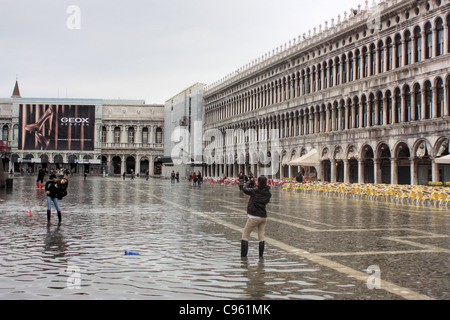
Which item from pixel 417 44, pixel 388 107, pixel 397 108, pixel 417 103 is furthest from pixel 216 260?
pixel 388 107

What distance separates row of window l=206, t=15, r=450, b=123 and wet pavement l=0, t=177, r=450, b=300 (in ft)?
82.4

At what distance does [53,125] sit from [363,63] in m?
81.4

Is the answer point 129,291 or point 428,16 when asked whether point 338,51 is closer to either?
point 428,16

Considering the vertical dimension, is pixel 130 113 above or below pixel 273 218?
above

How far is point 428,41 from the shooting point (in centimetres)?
3844

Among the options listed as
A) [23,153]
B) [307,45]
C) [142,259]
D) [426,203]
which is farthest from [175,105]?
[142,259]

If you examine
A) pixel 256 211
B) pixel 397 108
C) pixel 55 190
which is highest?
pixel 397 108

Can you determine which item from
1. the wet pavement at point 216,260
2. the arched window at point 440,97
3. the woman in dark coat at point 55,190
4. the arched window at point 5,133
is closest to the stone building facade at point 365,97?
the arched window at point 440,97

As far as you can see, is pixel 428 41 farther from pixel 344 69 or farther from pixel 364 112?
pixel 344 69

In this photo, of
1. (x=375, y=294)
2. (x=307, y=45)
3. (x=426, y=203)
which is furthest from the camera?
(x=307, y=45)

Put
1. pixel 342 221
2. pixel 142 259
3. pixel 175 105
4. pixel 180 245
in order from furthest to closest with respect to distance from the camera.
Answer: pixel 175 105 < pixel 342 221 < pixel 180 245 < pixel 142 259

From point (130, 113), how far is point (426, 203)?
10056cm

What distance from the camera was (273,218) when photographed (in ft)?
59.3

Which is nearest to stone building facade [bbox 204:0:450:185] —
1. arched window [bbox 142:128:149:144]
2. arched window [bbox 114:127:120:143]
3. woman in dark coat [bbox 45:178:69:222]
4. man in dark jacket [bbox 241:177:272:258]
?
woman in dark coat [bbox 45:178:69:222]
